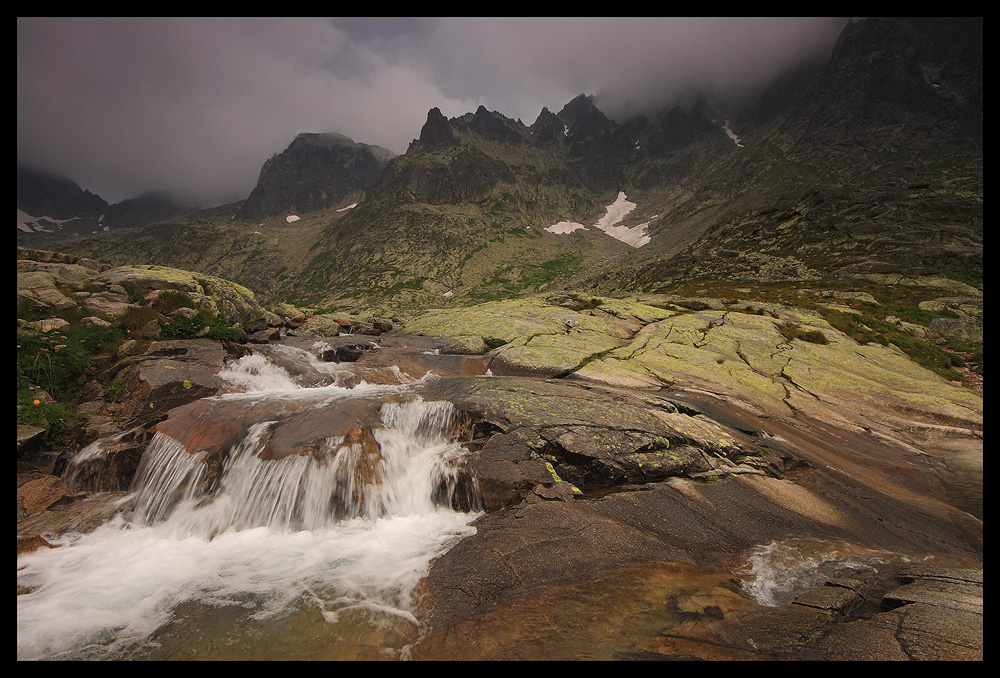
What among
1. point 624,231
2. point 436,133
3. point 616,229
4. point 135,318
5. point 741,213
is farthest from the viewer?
point 436,133

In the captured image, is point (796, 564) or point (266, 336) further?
point (266, 336)

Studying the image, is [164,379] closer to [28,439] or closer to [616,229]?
[28,439]

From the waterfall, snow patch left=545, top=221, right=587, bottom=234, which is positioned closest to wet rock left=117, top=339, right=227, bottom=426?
the waterfall

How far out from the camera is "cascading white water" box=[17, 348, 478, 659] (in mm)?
7773

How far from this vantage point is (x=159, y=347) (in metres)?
18.5

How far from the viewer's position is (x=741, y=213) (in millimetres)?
99438

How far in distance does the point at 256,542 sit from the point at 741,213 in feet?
410

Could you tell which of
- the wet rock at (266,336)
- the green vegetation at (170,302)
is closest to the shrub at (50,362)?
the green vegetation at (170,302)

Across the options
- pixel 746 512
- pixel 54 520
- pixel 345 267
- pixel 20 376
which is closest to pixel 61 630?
pixel 54 520

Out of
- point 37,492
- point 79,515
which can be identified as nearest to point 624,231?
point 79,515

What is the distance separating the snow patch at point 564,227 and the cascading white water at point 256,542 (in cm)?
17850

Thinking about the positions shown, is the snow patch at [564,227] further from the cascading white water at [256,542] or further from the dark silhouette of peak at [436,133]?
the cascading white water at [256,542]

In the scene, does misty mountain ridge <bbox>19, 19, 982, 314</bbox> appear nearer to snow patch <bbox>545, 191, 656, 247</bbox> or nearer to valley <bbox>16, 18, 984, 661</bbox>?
snow patch <bbox>545, 191, 656, 247</bbox>
